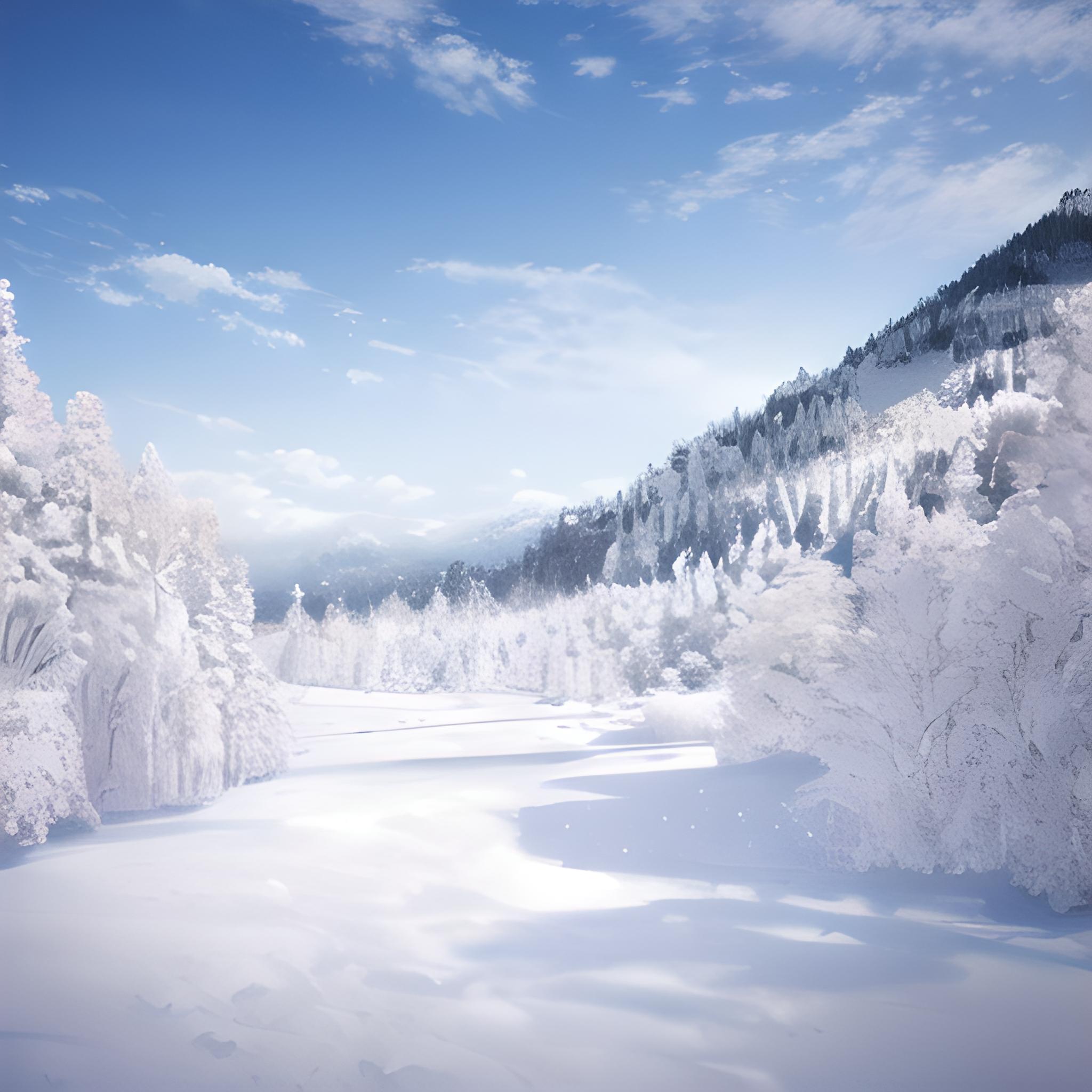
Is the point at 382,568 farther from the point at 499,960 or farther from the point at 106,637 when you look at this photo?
the point at 499,960

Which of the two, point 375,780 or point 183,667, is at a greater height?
point 183,667

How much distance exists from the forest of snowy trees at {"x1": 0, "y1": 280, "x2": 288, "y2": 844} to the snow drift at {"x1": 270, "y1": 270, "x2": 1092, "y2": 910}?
696 millimetres

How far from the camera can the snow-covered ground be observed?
3.53 metres

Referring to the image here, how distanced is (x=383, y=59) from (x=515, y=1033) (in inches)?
270

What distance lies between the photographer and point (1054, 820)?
517cm

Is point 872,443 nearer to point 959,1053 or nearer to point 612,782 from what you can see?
point 612,782

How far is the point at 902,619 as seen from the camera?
604 centimetres

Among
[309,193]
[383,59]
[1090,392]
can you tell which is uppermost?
[383,59]

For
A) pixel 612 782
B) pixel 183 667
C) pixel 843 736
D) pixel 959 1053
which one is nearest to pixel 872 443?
pixel 843 736

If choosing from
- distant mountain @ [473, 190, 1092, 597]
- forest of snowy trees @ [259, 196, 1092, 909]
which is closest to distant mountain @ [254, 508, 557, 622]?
forest of snowy trees @ [259, 196, 1092, 909]

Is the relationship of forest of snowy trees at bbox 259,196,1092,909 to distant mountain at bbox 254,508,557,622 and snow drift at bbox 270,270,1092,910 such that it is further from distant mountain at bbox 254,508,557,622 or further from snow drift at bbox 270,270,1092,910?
distant mountain at bbox 254,508,557,622

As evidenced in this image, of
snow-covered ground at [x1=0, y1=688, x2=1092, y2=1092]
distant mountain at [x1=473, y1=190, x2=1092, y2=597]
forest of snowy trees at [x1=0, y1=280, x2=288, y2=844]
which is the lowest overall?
snow-covered ground at [x1=0, y1=688, x2=1092, y2=1092]

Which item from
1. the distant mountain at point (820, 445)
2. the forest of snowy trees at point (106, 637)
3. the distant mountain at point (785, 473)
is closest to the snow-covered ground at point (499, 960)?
the forest of snowy trees at point (106, 637)

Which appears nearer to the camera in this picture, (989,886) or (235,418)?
(989,886)
